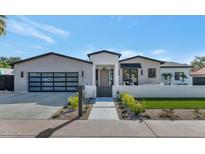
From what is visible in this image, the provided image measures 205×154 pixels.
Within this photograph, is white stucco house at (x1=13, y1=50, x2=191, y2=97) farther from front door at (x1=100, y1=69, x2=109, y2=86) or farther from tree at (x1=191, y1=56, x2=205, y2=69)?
tree at (x1=191, y1=56, x2=205, y2=69)

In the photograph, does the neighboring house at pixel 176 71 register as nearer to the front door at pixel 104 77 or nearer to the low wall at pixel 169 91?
the front door at pixel 104 77

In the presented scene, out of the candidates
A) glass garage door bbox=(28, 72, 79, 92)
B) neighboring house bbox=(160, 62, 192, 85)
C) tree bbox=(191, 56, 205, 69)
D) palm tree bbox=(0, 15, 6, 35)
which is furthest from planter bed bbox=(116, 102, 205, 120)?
tree bbox=(191, 56, 205, 69)

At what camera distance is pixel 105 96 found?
1903cm

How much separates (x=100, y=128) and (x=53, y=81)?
16.6 meters

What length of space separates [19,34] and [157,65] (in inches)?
663

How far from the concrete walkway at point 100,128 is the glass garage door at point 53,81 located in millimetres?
14412

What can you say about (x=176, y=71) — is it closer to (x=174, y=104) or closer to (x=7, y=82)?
(x=174, y=104)

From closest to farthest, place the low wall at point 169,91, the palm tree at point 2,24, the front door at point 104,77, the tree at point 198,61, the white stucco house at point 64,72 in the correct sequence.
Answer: the low wall at point 169,91 < the palm tree at point 2,24 < the white stucco house at point 64,72 < the front door at point 104,77 < the tree at point 198,61

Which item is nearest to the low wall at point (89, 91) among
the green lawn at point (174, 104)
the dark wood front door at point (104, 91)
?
the dark wood front door at point (104, 91)

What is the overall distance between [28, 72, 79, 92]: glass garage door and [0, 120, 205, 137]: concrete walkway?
14.4 meters

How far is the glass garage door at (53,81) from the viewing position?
77.8 ft
